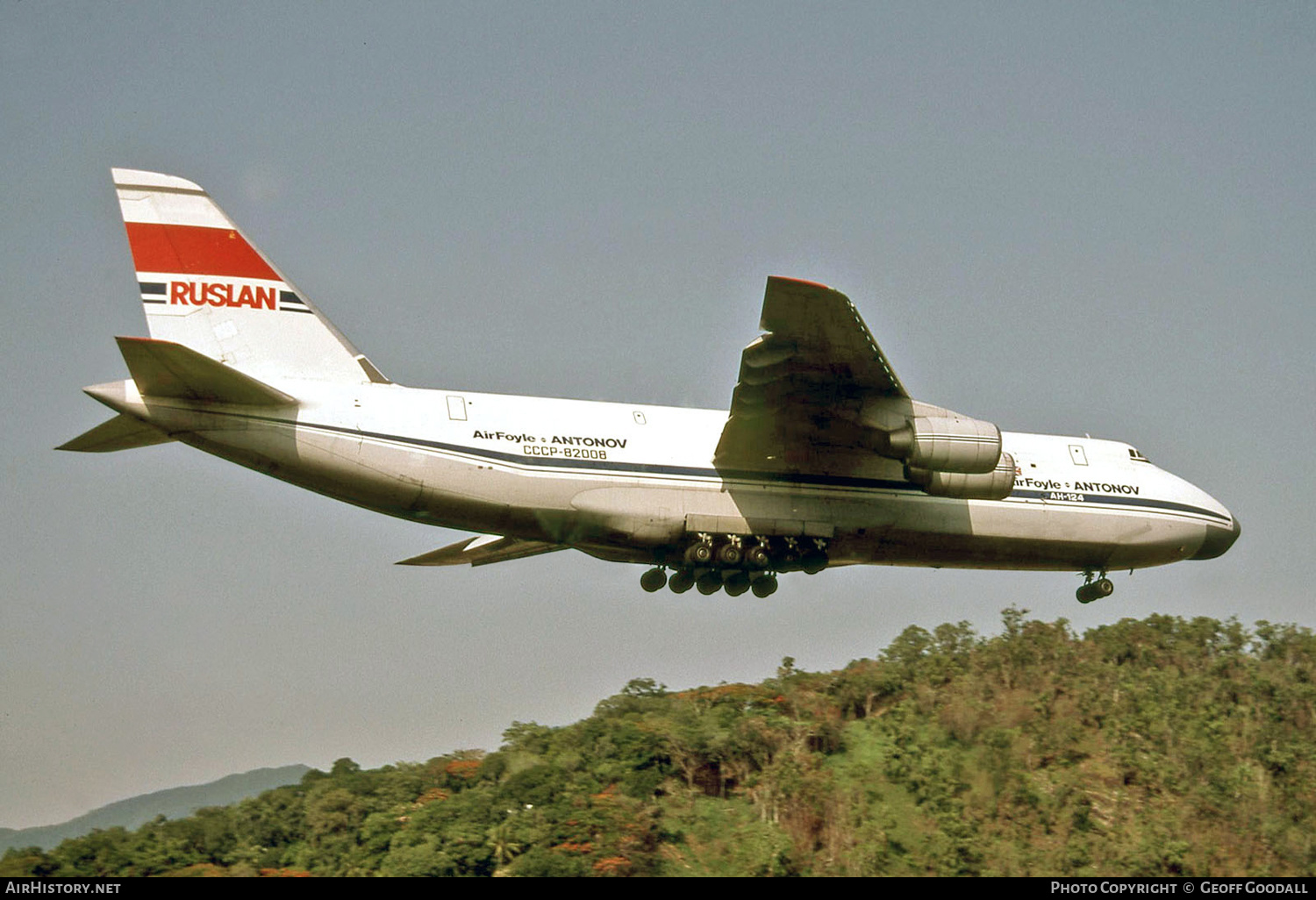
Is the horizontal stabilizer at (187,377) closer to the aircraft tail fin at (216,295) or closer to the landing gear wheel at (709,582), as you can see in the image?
the aircraft tail fin at (216,295)

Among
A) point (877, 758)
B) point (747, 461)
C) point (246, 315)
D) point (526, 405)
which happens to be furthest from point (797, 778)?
point (246, 315)

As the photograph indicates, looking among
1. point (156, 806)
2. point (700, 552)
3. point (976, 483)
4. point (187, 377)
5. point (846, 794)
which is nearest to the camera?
point (187, 377)

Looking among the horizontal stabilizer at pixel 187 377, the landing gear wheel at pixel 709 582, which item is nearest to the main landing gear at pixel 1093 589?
the landing gear wheel at pixel 709 582

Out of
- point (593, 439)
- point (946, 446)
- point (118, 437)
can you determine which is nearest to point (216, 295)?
point (118, 437)

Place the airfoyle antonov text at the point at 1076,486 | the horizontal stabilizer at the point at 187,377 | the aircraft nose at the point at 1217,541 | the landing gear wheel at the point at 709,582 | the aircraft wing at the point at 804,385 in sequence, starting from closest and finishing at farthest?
the horizontal stabilizer at the point at 187,377
the aircraft wing at the point at 804,385
the landing gear wheel at the point at 709,582
the airfoyle antonov text at the point at 1076,486
the aircraft nose at the point at 1217,541

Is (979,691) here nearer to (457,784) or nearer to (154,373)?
(457,784)

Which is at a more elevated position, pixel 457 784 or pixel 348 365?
pixel 348 365

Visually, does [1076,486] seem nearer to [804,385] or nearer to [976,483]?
[976,483]
